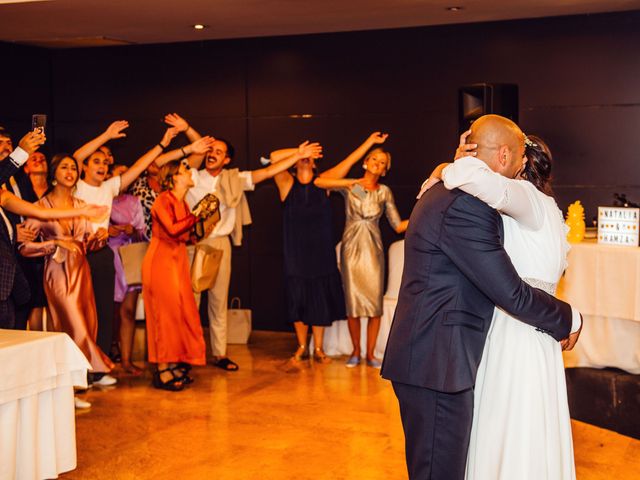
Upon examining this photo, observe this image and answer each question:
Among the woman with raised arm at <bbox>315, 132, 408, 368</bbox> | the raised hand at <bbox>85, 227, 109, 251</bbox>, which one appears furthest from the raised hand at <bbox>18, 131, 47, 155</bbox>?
the woman with raised arm at <bbox>315, 132, 408, 368</bbox>

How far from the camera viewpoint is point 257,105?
8.69 m

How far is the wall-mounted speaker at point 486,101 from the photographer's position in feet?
19.5

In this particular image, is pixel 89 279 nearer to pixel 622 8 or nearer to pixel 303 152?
pixel 303 152

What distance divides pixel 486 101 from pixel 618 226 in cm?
115

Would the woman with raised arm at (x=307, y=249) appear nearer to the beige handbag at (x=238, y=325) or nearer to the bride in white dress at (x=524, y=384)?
the beige handbag at (x=238, y=325)

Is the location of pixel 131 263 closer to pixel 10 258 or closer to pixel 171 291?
pixel 171 291

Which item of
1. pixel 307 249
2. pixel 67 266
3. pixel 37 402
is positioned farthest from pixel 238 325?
pixel 37 402

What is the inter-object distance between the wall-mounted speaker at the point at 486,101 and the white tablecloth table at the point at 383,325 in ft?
5.05

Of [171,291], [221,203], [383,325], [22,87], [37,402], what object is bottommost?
[383,325]

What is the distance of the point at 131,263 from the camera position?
6926mm

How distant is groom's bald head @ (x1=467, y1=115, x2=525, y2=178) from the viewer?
308cm

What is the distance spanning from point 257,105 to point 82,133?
1.96 m

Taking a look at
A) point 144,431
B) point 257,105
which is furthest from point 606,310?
point 257,105

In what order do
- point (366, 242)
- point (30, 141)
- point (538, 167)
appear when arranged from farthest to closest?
point (366, 242) < point (30, 141) < point (538, 167)
